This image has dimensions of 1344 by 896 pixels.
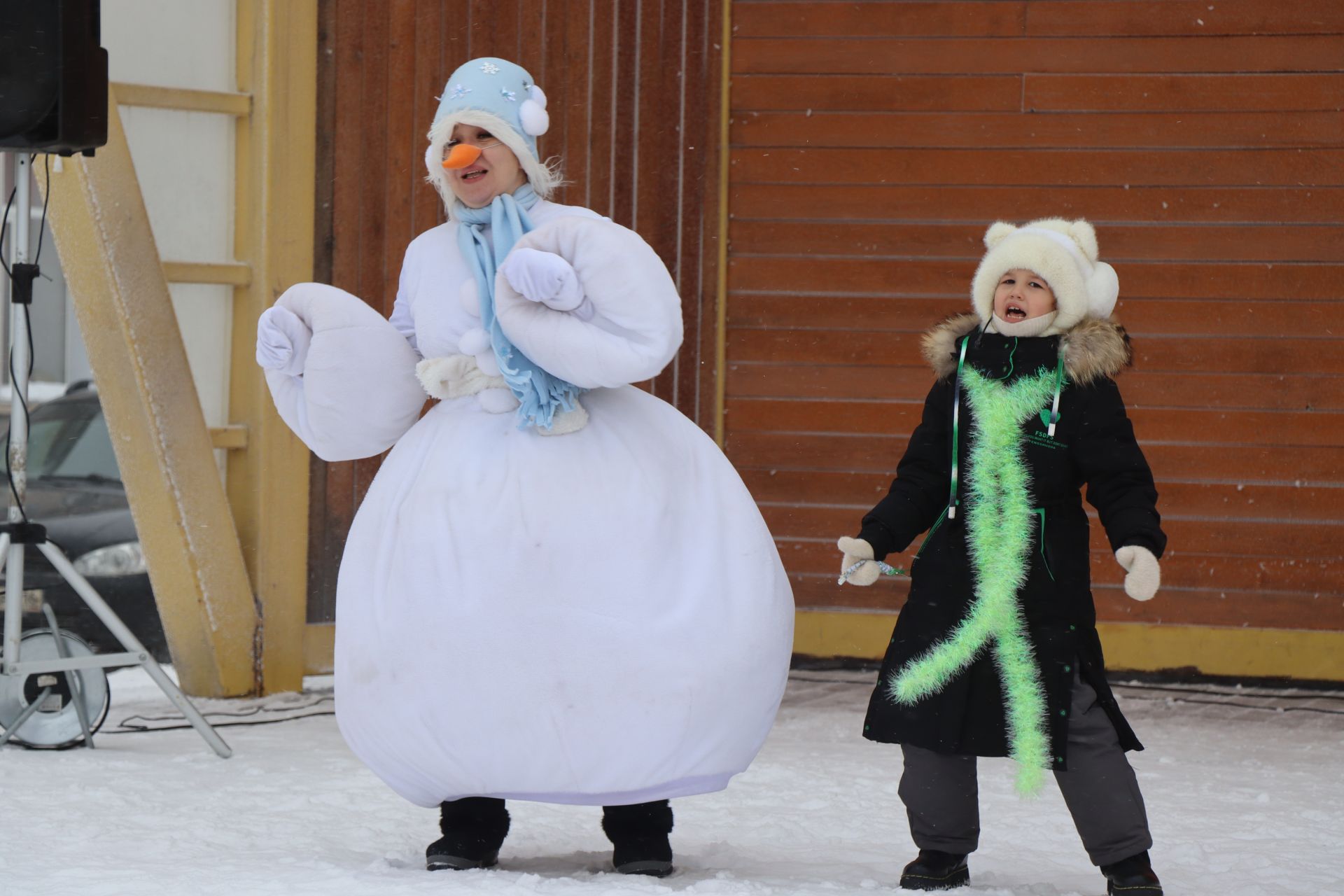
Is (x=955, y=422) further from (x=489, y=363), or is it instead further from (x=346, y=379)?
(x=346, y=379)

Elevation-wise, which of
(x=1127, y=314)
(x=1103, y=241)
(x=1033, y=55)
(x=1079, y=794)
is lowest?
(x=1079, y=794)

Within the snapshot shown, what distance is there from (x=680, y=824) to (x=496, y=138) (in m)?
1.61

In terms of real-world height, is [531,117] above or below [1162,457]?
above

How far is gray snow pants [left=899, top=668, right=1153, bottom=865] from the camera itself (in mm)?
2965

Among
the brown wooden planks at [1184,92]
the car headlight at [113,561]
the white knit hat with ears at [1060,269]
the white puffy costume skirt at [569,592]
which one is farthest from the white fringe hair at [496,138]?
the car headlight at [113,561]

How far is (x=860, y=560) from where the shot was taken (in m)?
3.13

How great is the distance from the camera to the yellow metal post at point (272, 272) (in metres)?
5.55

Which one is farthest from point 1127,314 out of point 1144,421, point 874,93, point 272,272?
point 272,272

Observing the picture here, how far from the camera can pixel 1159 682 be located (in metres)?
6.04

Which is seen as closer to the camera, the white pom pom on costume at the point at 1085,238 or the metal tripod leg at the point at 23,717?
the white pom pom on costume at the point at 1085,238

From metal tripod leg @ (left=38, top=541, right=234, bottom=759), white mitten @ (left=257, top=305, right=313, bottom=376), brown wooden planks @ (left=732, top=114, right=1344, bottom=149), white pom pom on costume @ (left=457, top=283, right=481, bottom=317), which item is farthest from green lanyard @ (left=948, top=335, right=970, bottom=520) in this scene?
brown wooden planks @ (left=732, top=114, right=1344, bottom=149)

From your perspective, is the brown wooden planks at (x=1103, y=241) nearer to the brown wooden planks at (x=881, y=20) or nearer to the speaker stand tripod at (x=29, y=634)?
the brown wooden planks at (x=881, y=20)

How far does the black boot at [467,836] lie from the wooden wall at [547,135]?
2.68 metres

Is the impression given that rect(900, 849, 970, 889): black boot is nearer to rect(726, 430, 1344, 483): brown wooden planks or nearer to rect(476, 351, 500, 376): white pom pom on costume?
rect(476, 351, 500, 376): white pom pom on costume
